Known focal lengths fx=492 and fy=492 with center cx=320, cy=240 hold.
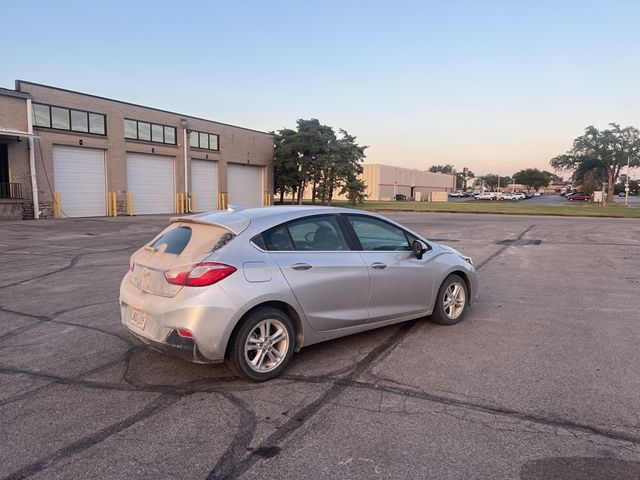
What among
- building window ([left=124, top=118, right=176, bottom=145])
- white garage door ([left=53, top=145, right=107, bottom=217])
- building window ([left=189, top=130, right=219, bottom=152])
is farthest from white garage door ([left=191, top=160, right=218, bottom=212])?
white garage door ([left=53, top=145, right=107, bottom=217])

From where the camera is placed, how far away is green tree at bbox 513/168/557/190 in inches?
5773

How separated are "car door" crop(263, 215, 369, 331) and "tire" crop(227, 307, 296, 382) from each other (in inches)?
10.7

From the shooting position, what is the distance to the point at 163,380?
430cm

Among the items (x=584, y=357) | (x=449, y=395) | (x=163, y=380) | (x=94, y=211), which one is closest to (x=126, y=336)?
(x=163, y=380)

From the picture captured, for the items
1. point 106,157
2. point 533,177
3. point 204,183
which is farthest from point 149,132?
point 533,177

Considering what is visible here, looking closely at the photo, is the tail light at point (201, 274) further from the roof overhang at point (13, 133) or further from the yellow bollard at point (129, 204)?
the yellow bollard at point (129, 204)

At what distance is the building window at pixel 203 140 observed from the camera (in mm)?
35281

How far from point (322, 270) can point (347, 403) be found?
129 centimetres

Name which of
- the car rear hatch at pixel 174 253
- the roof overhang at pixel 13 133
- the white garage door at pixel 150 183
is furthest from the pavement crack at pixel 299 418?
the white garage door at pixel 150 183

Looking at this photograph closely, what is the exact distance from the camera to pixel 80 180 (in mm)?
28453

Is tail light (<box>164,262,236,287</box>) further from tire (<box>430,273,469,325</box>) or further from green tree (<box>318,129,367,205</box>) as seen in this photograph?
green tree (<box>318,129,367,205</box>)

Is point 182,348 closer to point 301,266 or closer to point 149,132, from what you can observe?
point 301,266

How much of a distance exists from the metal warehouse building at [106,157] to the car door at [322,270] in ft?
54.9

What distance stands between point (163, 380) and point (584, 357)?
4.08 meters
